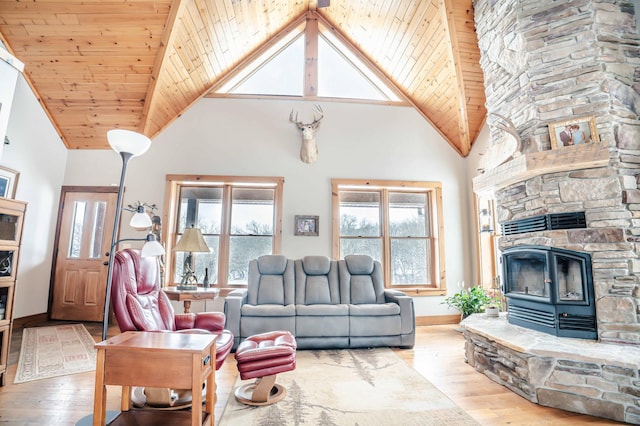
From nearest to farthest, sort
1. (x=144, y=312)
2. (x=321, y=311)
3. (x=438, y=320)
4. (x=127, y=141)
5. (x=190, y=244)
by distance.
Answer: (x=127, y=141) → (x=144, y=312) → (x=321, y=311) → (x=190, y=244) → (x=438, y=320)

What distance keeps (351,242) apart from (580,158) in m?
3.14

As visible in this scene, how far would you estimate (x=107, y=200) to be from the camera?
4.90m

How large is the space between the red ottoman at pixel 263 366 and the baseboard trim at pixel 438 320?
3008 mm

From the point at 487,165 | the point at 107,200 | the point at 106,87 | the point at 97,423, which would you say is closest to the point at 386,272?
the point at 487,165

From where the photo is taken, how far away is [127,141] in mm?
2158

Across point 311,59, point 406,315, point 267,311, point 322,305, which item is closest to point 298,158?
point 311,59

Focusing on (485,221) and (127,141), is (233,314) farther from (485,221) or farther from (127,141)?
(485,221)

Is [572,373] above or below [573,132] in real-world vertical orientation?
below

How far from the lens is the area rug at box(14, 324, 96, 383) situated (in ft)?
9.26

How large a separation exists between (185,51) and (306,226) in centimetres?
294

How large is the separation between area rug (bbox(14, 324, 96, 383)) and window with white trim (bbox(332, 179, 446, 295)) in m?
3.37

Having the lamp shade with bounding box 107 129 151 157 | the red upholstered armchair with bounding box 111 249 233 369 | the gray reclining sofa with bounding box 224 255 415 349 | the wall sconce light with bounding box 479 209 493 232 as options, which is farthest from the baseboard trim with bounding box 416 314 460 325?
the lamp shade with bounding box 107 129 151 157

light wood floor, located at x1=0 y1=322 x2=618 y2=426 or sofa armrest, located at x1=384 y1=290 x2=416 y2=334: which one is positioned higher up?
sofa armrest, located at x1=384 y1=290 x2=416 y2=334

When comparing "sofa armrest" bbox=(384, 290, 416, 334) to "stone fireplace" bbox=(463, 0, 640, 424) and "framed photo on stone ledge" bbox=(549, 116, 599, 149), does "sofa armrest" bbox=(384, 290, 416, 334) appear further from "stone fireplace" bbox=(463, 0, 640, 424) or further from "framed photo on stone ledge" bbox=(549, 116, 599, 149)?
"framed photo on stone ledge" bbox=(549, 116, 599, 149)
